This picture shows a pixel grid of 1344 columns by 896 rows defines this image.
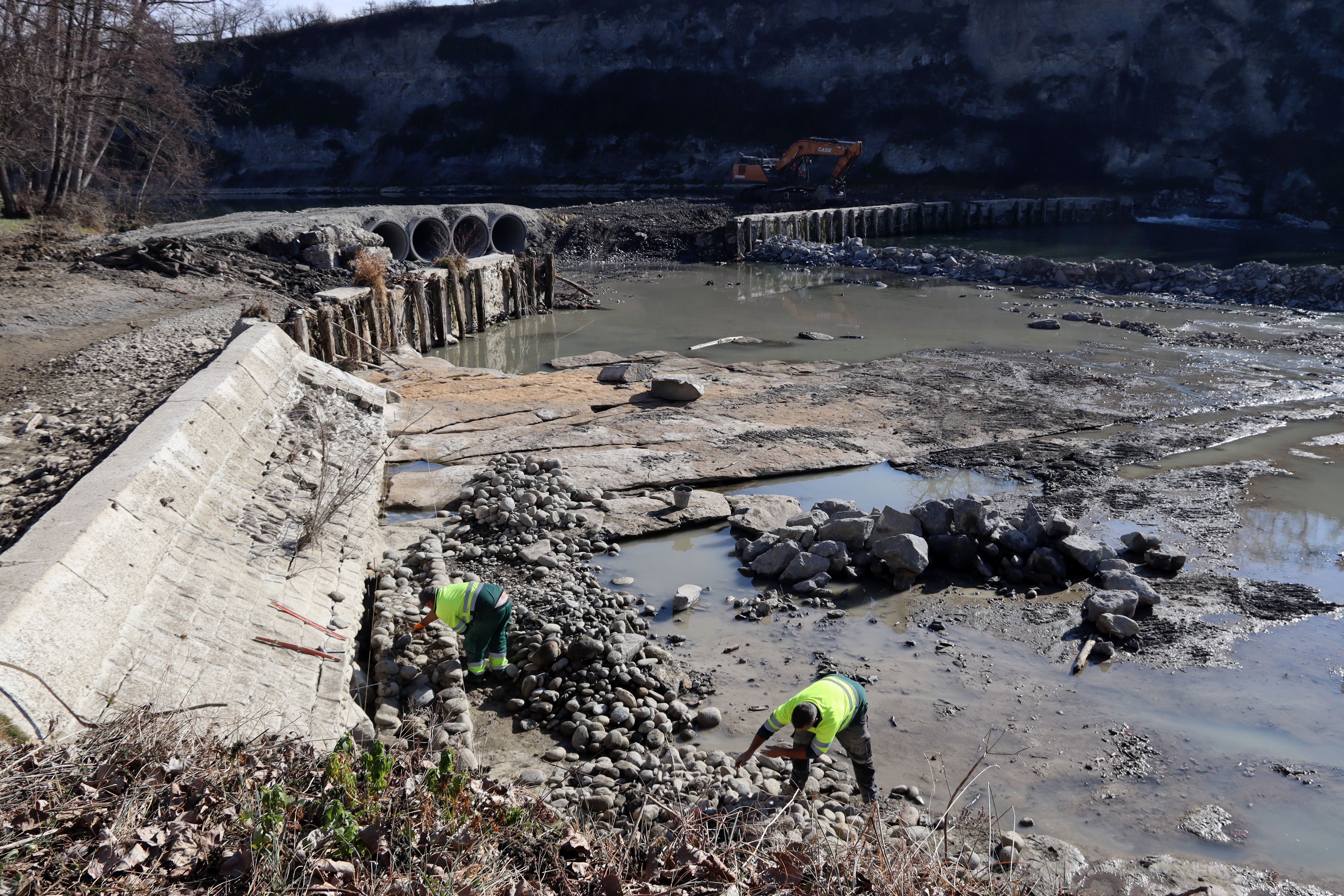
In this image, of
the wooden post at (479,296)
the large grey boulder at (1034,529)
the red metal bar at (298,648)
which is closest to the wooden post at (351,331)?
the wooden post at (479,296)

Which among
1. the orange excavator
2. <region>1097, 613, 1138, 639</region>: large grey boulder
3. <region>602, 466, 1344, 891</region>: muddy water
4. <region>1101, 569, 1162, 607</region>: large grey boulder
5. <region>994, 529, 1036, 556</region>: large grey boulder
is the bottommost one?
<region>602, 466, 1344, 891</region>: muddy water

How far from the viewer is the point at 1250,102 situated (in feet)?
165

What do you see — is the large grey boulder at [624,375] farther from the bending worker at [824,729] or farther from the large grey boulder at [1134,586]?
the bending worker at [824,729]

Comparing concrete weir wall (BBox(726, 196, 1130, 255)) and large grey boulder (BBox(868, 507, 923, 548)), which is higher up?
concrete weir wall (BBox(726, 196, 1130, 255))

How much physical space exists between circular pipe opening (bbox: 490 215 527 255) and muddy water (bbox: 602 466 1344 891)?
25510mm

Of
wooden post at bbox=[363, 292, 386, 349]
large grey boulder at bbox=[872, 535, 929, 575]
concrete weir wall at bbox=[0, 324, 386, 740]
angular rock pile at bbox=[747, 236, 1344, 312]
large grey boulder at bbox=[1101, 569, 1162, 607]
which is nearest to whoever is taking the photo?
concrete weir wall at bbox=[0, 324, 386, 740]

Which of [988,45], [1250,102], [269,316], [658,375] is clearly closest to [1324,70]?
[1250,102]

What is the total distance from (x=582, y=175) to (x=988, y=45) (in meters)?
30.1

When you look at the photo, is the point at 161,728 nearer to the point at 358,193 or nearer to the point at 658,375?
the point at 658,375

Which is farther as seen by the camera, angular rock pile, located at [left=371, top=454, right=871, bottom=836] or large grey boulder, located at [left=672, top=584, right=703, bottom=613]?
large grey boulder, located at [left=672, top=584, right=703, bottom=613]

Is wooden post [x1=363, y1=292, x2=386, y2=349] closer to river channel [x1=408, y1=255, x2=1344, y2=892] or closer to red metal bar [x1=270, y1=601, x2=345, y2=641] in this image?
river channel [x1=408, y1=255, x2=1344, y2=892]

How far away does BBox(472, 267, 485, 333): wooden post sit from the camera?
807 inches

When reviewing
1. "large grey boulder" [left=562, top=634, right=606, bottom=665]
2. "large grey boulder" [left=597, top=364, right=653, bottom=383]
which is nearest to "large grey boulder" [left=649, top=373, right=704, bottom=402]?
"large grey boulder" [left=597, top=364, right=653, bottom=383]

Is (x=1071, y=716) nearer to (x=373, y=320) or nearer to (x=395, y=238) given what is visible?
(x=373, y=320)
